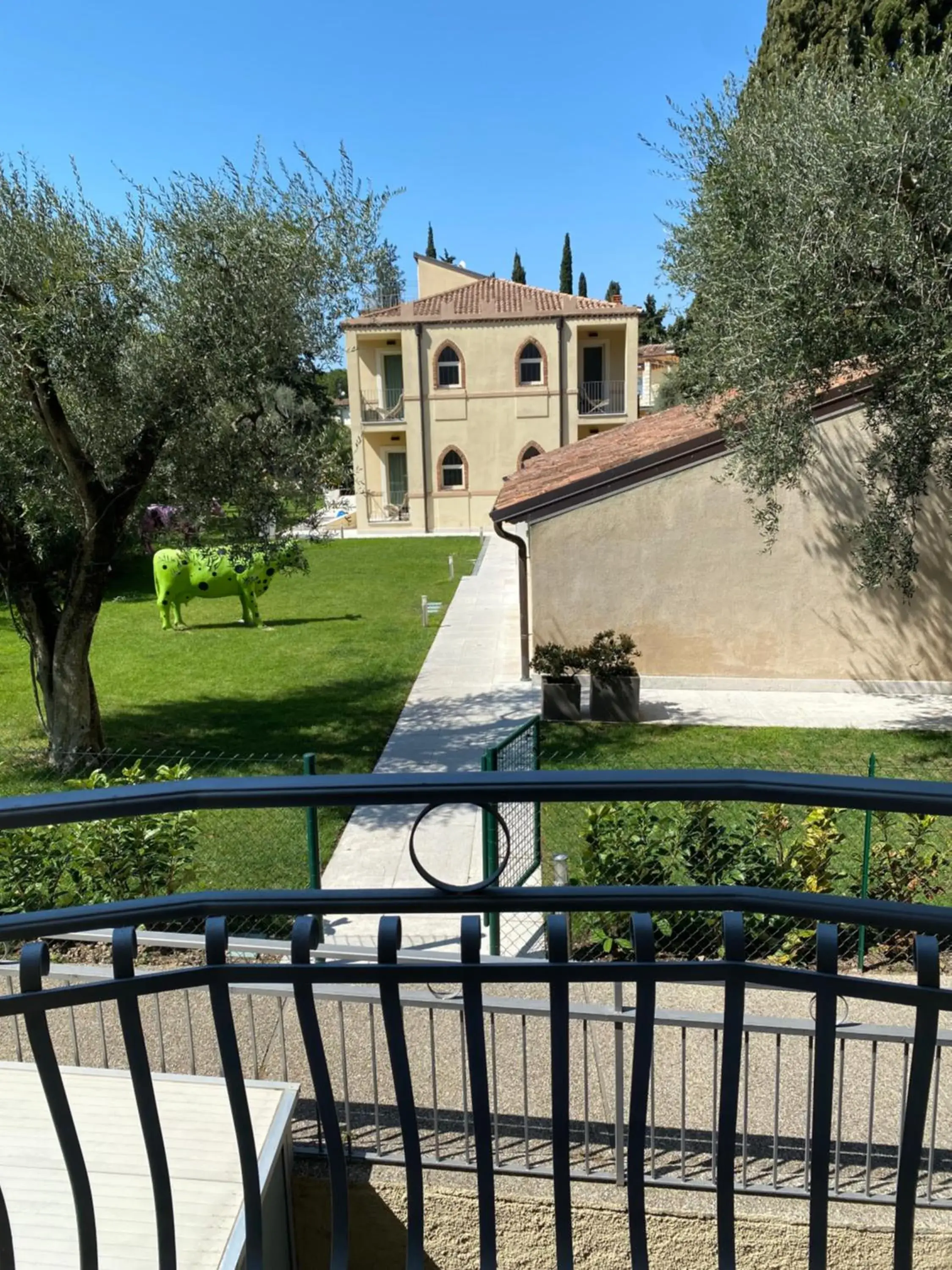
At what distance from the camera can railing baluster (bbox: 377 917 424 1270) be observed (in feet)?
5.62

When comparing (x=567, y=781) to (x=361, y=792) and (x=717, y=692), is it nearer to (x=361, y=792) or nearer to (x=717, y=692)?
(x=361, y=792)

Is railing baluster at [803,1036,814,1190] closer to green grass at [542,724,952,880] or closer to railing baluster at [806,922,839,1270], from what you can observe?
railing baluster at [806,922,839,1270]

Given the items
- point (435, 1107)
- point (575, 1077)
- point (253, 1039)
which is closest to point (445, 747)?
point (575, 1077)

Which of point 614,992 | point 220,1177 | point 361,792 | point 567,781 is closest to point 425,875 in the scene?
point 361,792

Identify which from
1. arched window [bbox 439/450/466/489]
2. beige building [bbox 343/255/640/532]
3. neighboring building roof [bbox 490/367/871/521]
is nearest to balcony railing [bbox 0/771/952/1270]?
neighboring building roof [bbox 490/367/871/521]

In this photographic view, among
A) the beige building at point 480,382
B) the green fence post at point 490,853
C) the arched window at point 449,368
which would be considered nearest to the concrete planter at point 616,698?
the green fence post at point 490,853

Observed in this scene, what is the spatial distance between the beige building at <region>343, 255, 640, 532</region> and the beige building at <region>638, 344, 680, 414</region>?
7.77 metres

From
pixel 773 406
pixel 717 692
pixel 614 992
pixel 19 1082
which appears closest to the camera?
pixel 19 1082

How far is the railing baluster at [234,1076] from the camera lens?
170 cm

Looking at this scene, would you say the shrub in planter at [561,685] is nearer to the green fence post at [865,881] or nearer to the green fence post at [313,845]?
the green fence post at [865,881]

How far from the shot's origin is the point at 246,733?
12711 mm

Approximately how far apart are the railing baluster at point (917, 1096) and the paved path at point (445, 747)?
2.04 metres

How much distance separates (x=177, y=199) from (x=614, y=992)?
8772mm

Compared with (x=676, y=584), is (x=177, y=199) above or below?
above
